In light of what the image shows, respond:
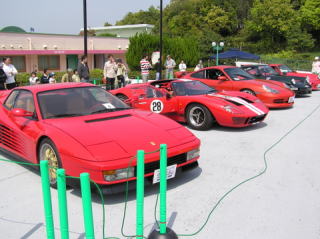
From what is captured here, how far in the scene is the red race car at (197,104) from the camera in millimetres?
7297

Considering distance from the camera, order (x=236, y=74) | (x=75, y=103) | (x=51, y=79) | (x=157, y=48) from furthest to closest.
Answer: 1. (x=157, y=48)
2. (x=51, y=79)
3. (x=236, y=74)
4. (x=75, y=103)

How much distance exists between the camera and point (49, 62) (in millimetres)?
29203

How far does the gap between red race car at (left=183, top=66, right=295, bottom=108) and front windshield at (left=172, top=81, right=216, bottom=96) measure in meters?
2.26

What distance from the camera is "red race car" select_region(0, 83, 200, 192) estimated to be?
376 centimetres

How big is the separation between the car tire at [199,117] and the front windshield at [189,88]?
421mm

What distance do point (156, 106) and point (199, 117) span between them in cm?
98

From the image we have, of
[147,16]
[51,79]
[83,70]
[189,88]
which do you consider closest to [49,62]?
[51,79]

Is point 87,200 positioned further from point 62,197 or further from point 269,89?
point 269,89

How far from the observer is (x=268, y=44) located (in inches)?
1917

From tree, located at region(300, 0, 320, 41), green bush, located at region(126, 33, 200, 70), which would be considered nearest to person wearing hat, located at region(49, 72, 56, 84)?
green bush, located at region(126, 33, 200, 70)

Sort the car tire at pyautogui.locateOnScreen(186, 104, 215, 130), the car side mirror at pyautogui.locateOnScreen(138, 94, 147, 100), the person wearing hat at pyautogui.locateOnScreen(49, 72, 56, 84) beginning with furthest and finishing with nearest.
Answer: the person wearing hat at pyautogui.locateOnScreen(49, 72, 56, 84), the car side mirror at pyautogui.locateOnScreen(138, 94, 147, 100), the car tire at pyautogui.locateOnScreen(186, 104, 215, 130)

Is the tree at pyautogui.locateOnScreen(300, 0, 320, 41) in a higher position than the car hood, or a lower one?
higher

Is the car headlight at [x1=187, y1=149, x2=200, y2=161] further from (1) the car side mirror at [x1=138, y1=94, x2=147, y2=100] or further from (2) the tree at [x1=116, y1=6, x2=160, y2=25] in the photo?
(2) the tree at [x1=116, y1=6, x2=160, y2=25]

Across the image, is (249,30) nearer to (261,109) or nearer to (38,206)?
(261,109)
